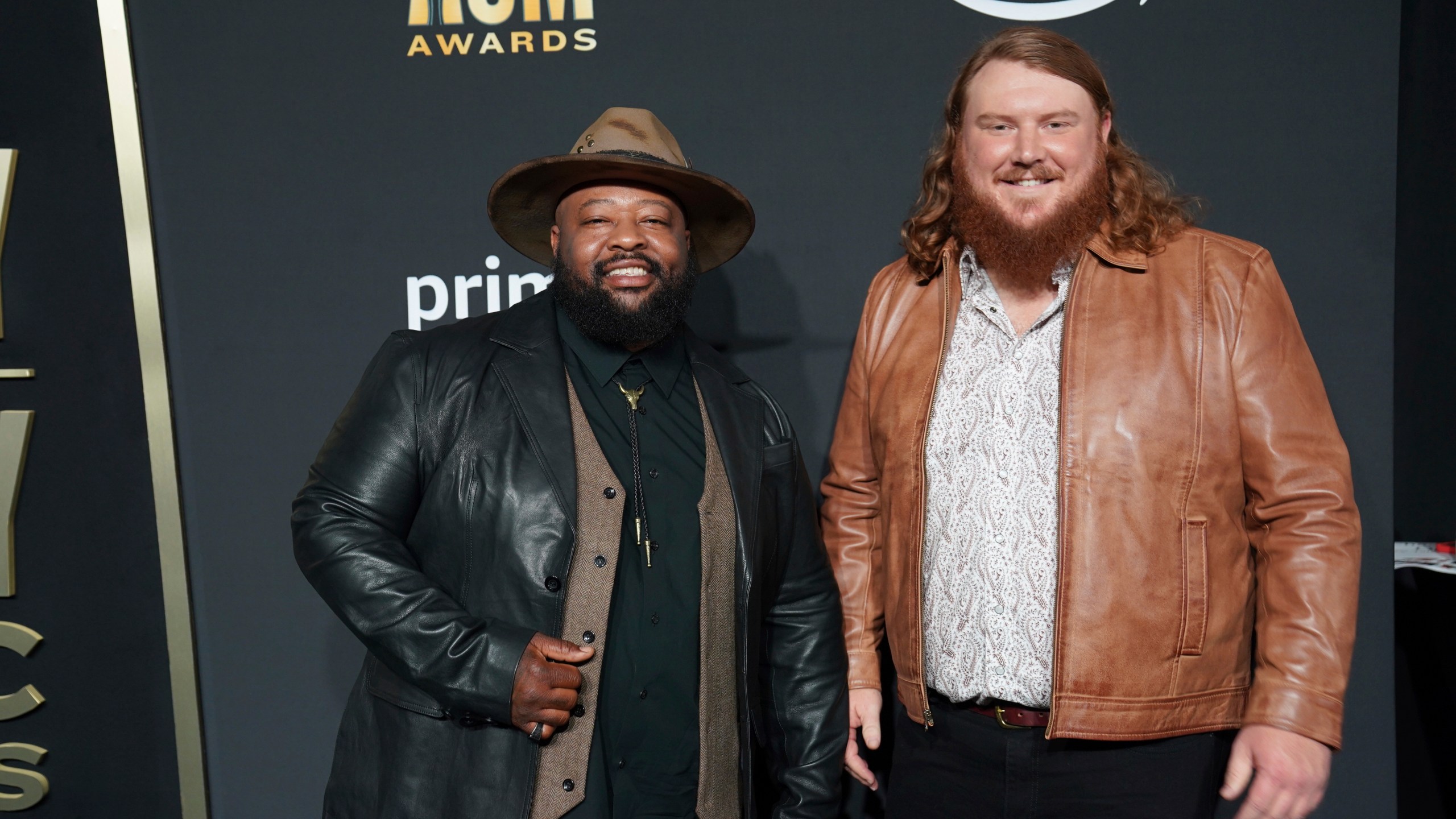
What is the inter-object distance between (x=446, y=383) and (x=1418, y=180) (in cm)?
283

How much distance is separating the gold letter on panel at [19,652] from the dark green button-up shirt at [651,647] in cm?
203

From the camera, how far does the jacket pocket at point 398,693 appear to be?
1.89 meters

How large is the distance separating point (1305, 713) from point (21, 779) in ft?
10.9

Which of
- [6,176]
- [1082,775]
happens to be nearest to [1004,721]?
[1082,775]

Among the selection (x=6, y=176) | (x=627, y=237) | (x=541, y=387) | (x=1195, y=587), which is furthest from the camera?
(x=6, y=176)

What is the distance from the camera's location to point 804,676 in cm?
217

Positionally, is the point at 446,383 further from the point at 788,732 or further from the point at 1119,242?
the point at 1119,242

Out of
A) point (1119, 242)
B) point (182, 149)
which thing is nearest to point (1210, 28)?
point (1119, 242)

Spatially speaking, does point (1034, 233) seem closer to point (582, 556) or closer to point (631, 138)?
point (631, 138)

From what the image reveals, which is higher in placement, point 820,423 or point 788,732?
point 820,423

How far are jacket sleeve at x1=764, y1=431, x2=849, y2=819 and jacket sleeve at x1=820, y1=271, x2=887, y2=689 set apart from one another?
6cm

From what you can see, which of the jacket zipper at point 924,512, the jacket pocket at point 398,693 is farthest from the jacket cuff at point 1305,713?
the jacket pocket at point 398,693

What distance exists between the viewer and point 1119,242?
203 centimetres

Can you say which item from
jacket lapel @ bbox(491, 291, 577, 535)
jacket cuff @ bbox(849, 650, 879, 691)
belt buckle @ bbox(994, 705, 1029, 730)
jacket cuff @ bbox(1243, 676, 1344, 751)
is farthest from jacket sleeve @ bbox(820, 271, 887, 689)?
jacket cuff @ bbox(1243, 676, 1344, 751)
